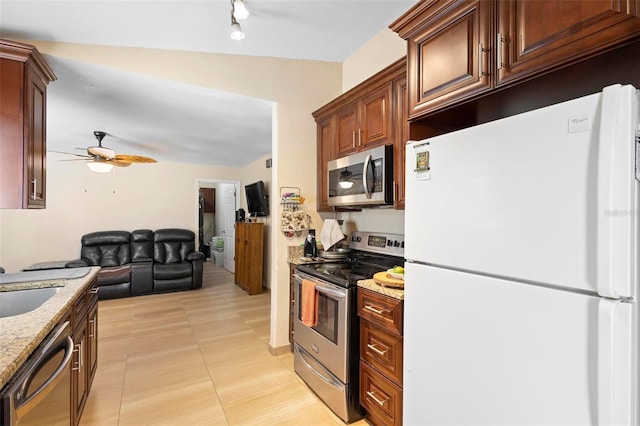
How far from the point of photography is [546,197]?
91 cm

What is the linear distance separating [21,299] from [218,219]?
726 cm

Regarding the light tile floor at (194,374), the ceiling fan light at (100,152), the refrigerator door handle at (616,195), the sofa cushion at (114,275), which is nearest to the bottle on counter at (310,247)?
the light tile floor at (194,374)

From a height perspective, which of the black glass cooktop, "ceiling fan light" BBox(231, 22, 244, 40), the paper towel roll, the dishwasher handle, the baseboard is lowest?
the baseboard

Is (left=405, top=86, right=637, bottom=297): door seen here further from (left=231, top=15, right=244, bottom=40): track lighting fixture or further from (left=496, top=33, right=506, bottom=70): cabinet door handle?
(left=231, top=15, right=244, bottom=40): track lighting fixture

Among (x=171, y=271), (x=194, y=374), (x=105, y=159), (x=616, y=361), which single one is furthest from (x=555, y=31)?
(x=171, y=271)

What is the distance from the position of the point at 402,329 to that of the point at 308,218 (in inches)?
63.5

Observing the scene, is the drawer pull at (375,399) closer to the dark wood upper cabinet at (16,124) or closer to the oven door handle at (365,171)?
the oven door handle at (365,171)

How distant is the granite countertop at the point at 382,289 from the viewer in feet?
5.29

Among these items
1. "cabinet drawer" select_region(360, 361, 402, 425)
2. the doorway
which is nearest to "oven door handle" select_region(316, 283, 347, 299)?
"cabinet drawer" select_region(360, 361, 402, 425)

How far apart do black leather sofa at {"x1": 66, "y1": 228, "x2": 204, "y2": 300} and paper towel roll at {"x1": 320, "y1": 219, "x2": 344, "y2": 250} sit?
3.46 meters

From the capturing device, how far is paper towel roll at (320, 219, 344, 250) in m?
2.82

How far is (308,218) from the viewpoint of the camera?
2984 mm

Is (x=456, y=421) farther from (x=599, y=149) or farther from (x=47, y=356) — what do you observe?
(x=47, y=356)

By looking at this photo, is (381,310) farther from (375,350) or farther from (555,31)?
(555,31)
